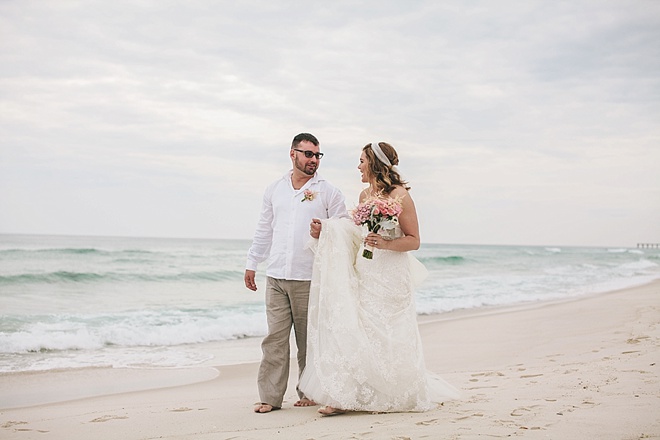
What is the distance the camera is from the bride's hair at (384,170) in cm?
501

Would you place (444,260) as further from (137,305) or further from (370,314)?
(370,314)

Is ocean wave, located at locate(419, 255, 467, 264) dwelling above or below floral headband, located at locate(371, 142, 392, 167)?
below

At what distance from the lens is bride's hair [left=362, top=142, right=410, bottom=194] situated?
5.01 meters

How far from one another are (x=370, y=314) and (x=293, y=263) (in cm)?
81

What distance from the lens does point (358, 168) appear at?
16.9 ft

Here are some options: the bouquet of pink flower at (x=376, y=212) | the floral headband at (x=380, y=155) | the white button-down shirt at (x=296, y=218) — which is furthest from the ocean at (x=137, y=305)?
the floral headband at (x=380, y=155)

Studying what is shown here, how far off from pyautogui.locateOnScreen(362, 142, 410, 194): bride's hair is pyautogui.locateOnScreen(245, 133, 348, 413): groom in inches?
19.8

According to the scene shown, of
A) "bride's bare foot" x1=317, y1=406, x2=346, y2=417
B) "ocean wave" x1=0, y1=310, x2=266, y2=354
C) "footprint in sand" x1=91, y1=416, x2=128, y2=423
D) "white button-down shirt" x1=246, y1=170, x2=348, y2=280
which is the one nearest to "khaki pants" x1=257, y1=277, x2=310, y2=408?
"white button-down shirt" x1=246, y1=170, x2=348, y2=280

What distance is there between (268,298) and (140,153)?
2709cm

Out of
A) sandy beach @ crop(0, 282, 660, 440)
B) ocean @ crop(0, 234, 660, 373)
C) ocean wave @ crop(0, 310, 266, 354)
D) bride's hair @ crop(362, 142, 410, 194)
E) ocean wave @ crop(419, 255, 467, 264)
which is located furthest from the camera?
ocean wave @ crop(419, 255, 467, 264)

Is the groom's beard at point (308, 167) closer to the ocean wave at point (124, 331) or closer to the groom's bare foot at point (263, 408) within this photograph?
the groom's bare foot at point (263, 408)

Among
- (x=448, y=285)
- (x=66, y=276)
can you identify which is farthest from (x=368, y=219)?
(x=66, y=276)

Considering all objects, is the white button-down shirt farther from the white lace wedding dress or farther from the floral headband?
the floral headband

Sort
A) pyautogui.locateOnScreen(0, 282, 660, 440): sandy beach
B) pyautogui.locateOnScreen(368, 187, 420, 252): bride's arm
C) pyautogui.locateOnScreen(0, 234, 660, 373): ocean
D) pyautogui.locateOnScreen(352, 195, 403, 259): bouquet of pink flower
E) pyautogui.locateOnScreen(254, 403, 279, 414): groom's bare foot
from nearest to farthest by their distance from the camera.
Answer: pyautogui.locateOnScreen(0, 282, 660, 440): sandy beach → pyautogui.locateOnScreen(352, 195, 403, 259): bouquet of pink flower → pyautogui.locateOnScreen(368, 187, 420, 252): bride's arm → pyautogui.locateOnScreen(254, 403, 279, 414): groom's bare foot → pyautogui.locateOnScreen(0, 234, 660, 373): ocean
